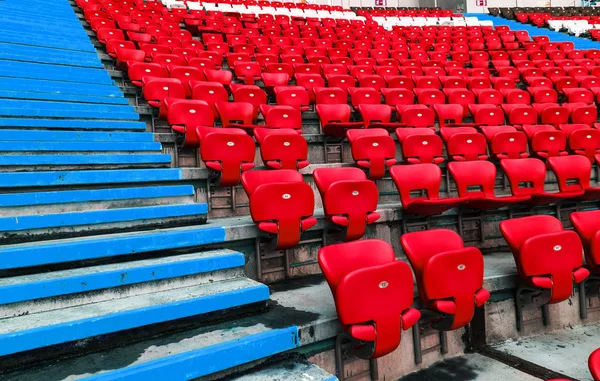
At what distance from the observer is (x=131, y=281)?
1.48 metres

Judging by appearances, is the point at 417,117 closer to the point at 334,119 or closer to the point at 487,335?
the point at 334,119

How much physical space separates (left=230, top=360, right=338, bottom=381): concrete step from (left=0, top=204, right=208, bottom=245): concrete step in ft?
2.86

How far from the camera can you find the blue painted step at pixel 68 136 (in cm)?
231

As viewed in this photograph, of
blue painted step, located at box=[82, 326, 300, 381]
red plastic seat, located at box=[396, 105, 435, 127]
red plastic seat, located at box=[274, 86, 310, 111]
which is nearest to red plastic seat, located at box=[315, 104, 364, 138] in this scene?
red plastic seat, located at box=[274, 86, 310, 111]

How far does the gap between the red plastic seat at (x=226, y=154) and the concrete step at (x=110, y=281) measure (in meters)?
0.63

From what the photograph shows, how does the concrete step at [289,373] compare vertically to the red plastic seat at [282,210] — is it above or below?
below

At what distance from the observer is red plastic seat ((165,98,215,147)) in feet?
8.61

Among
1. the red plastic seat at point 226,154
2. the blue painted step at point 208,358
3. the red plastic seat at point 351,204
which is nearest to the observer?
the blue painted step at point 208,358

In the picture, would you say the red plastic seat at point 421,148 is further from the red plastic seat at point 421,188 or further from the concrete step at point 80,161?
the concrete step at point 80,161

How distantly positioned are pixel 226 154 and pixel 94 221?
2.38 feet

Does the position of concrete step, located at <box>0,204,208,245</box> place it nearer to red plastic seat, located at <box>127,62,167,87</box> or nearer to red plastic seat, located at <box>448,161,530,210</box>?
red plastic seat, located at <box>448,161,530,210</box>

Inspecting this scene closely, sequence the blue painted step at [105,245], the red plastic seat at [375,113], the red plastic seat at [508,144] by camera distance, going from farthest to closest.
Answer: the red plastic seat at [375,113], the red plastic seat at [508,144], the blue painted step at [105,245]

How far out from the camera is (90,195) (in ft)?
6.17

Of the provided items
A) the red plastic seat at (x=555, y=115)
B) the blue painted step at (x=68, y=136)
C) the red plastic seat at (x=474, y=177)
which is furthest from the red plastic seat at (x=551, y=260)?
the red plastic seat at (x=555, y=115)
